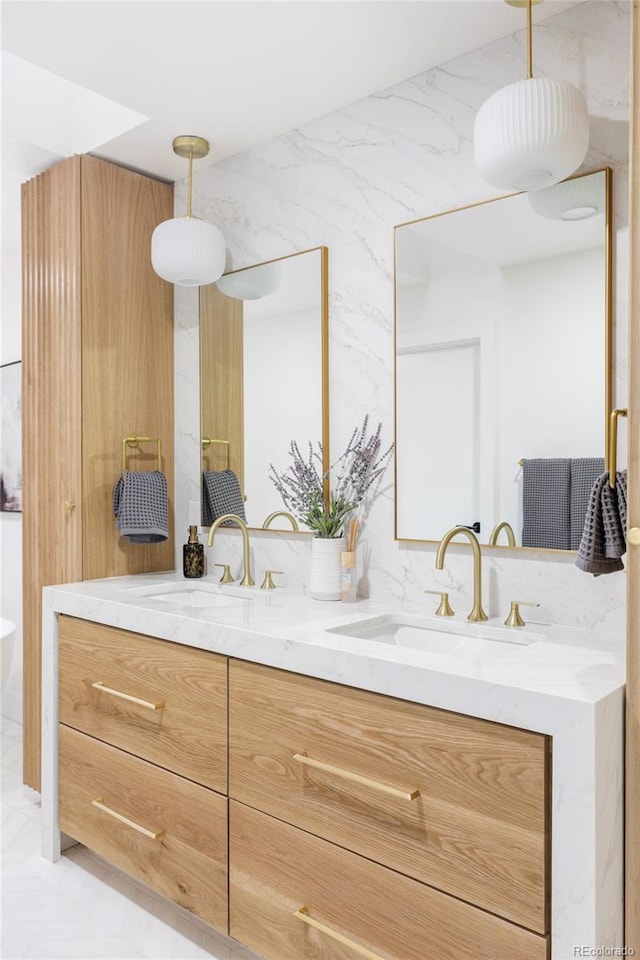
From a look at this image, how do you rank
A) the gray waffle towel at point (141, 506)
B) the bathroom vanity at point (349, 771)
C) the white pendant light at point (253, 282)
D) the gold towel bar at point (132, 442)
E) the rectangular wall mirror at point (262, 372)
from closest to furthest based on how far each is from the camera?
the bathroom vanity at point (349, 771)
the rectangular wall mirror at point (262, 372)
the white pendant light at point (253, 282)
the gray waffle towel at point (141, 506)
the gold towel bar at point (132, 442)

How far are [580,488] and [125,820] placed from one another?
5.15ft

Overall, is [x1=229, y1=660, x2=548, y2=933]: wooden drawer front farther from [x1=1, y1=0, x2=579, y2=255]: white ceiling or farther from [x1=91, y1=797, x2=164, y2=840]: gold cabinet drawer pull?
[x1=1, y1=0, x2=579, y2=255]: white ceiling

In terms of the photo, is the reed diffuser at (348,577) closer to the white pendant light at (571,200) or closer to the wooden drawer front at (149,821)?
the wooden drawer front at (149,821)

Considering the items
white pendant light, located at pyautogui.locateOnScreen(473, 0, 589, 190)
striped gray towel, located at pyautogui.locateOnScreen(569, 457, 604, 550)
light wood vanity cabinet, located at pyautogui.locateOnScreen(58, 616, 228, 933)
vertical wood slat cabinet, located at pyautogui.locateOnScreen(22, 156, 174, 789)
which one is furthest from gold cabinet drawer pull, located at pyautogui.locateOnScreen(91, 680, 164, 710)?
white pendant light, located at pyautogui.locateOnScreen(473, 0, 589, 190)

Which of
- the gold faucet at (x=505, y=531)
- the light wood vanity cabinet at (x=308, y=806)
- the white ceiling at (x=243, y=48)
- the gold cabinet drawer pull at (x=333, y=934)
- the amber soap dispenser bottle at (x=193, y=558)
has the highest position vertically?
the white ceiling at (x=243, y=48)

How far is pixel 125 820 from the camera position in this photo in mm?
2113

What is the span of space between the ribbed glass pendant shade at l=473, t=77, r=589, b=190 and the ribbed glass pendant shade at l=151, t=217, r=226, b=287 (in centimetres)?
108

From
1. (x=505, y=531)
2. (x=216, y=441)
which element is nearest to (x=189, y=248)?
(x=216, y=441)

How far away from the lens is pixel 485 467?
196 cm

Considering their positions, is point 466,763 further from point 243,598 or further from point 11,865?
point 11,865

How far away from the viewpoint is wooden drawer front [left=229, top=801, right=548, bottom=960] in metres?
1.36

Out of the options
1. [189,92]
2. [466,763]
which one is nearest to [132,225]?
[189,92]

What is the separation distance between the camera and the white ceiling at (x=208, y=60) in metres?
1.83

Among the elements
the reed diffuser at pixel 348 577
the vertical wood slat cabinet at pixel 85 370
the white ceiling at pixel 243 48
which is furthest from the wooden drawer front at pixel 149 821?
the white ceiling at pixel 243 48
